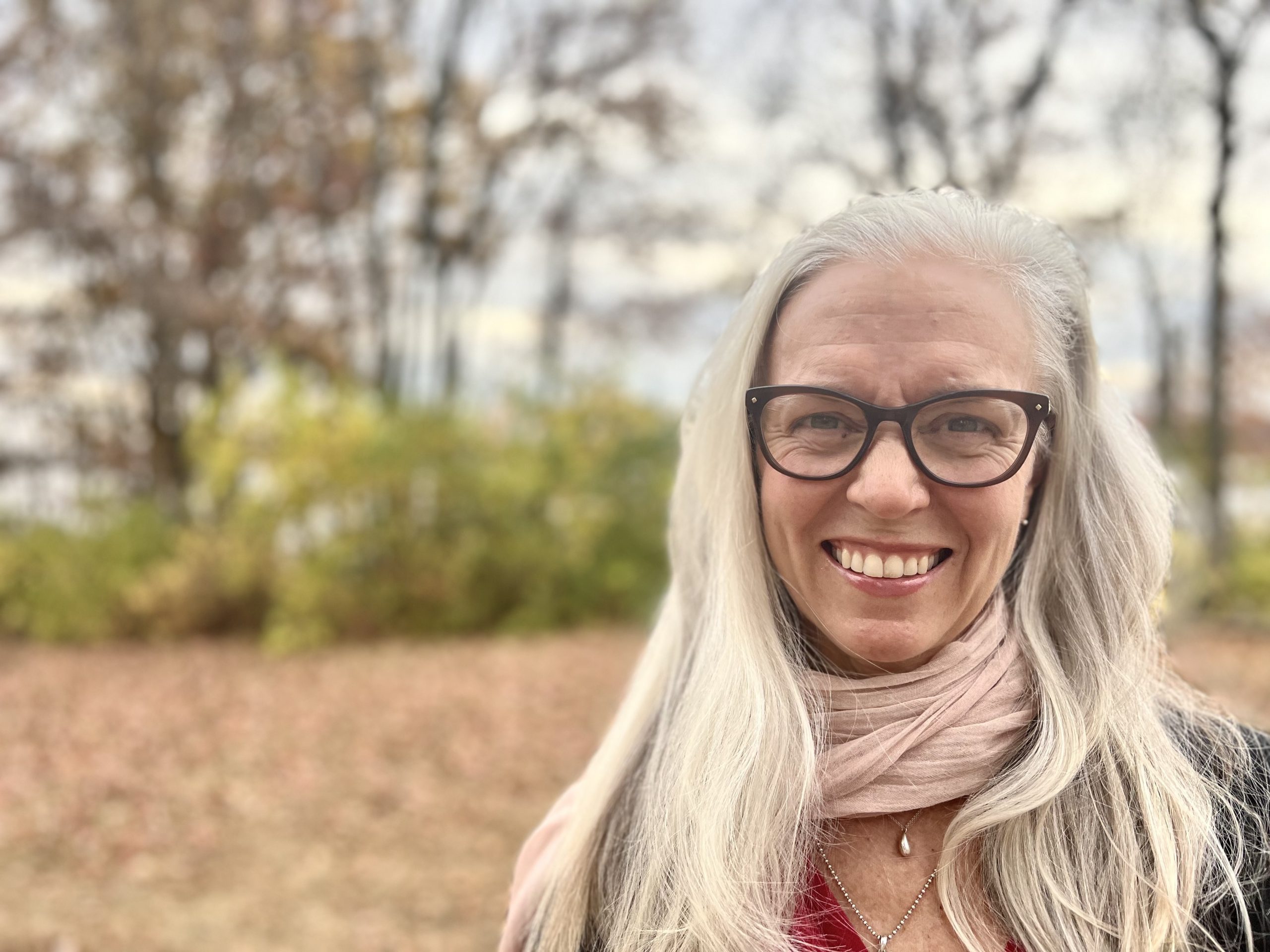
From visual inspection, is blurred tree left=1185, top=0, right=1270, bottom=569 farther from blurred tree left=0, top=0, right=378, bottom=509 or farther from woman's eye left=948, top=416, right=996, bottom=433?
blurred tree left=0, top=0, right=378, bottom=509

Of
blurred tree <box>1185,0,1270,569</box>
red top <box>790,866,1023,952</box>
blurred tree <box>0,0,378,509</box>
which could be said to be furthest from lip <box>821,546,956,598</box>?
blurred tree <box>0,0,378,509</box>

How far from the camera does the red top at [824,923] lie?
4.58 feet

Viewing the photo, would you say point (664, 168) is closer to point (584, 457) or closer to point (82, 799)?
point (584, 457)

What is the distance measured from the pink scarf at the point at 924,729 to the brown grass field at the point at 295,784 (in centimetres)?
243

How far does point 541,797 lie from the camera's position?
6664 mm

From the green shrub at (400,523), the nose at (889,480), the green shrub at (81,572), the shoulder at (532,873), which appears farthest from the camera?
the green shrub at (81,572)

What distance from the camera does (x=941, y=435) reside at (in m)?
1.38

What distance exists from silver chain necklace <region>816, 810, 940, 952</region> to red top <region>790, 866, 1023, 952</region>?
0.01 meters

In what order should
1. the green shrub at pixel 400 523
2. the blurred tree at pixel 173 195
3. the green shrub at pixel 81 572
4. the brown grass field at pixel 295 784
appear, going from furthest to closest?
the blurred tree at pixel 173 195, the green shrub at pixel 81 572, the green shrub at pixel 400 523, the brown grass field at pixel 295 784

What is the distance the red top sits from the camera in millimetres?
1396

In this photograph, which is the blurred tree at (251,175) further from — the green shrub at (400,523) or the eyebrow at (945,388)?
the eyebrow at (945,388)

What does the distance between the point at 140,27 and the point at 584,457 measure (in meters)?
8.92

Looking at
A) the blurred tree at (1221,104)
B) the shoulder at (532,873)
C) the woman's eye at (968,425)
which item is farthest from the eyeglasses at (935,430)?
the blurred tree at (1221,104)

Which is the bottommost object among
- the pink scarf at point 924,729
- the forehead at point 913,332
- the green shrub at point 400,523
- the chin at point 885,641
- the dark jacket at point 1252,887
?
the green shrub at point 400,523
